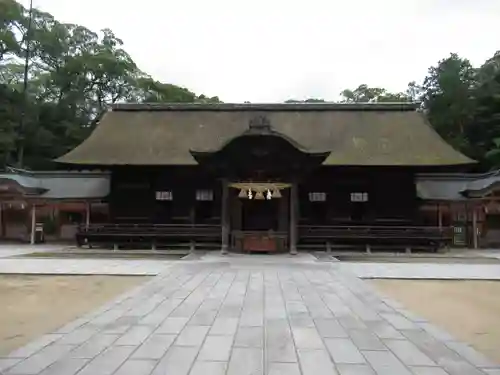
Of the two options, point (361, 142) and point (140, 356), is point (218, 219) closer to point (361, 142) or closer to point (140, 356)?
point (361, 142)

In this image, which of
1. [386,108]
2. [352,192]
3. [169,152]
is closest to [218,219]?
[169,152]

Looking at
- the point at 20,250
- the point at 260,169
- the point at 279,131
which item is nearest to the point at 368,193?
the point at 279,131

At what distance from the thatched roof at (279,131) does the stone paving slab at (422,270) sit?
6.35m

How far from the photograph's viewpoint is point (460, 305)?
26.7 ft

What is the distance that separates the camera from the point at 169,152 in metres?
21.5

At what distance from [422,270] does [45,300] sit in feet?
31.0

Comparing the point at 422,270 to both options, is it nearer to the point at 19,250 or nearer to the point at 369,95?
the point at 19,250

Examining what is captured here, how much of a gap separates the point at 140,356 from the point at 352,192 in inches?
663

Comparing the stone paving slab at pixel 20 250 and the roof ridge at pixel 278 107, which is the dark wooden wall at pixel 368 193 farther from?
the stone paving slab at pixel 20 250

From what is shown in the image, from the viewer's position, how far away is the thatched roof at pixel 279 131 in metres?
20.5

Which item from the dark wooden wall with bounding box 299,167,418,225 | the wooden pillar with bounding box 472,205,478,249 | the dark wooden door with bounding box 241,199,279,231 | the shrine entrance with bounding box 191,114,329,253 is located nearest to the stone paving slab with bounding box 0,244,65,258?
the shrine entrance with bounding box 191,114,329,253

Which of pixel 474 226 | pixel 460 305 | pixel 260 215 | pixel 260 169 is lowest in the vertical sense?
pixel 460 305

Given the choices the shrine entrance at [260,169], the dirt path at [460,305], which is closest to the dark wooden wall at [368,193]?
the shrine entrance at [260,169]

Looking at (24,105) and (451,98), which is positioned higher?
(451,98)
